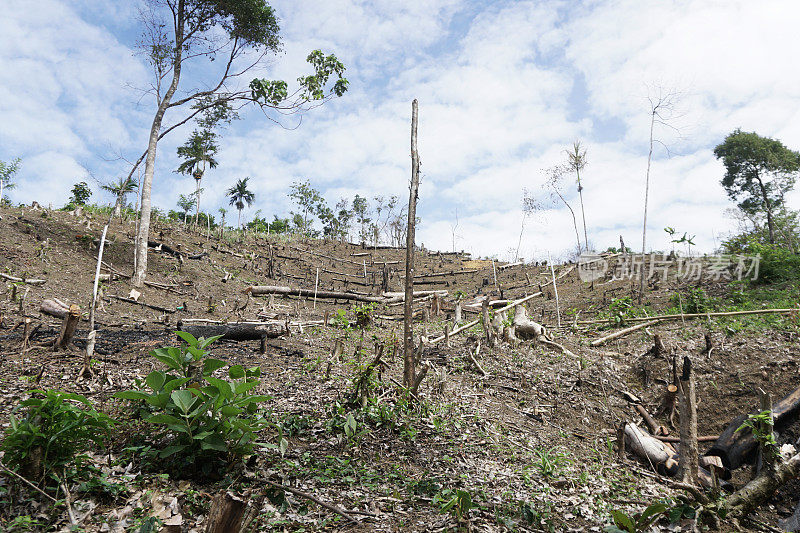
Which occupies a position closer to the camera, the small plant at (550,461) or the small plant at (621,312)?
the small plant at (550,461)

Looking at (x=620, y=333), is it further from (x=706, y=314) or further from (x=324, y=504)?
(x=324, y=504)

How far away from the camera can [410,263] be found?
6.84 metres

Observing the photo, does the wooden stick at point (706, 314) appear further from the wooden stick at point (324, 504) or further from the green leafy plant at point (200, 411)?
the green leafy plant at point (200, 411)

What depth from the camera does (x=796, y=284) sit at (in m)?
13.5

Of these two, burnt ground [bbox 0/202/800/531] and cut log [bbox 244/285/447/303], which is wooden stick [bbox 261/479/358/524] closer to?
burnt ground [bbox 0/202/800/531]

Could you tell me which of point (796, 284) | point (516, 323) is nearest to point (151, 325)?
point (516, 323)

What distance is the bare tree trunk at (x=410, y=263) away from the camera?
20.6 ft

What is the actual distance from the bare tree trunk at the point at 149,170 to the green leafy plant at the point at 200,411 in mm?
13460

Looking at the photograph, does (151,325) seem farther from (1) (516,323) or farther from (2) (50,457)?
(1) (516,323)

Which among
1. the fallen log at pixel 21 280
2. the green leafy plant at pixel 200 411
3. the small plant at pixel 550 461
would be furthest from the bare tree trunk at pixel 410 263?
the fallen log at pixel 21 280

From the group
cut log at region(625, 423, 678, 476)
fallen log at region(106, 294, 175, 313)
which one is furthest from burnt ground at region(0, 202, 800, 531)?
cut log at region(625, 423, 678, 476)

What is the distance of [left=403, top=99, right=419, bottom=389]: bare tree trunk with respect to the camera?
6293 millimetres

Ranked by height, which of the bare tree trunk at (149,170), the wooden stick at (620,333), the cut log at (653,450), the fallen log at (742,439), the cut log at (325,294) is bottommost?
the cut log at (653,450)

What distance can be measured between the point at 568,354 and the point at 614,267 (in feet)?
46.8
